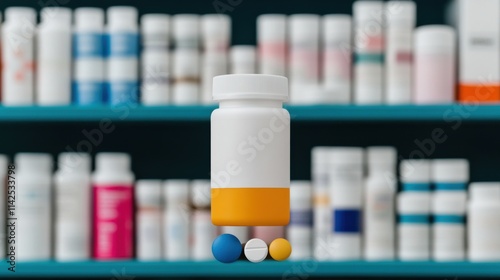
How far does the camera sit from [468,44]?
1.50 m

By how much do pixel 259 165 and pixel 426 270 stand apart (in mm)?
1128

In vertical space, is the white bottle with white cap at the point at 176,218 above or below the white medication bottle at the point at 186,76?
below

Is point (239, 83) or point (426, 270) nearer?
point (239, 83)

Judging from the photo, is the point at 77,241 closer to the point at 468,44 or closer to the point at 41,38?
the point at 41,38

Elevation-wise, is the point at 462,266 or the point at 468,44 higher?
the point at 468,44

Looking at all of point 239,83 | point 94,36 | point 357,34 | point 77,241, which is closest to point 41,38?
point 94,36

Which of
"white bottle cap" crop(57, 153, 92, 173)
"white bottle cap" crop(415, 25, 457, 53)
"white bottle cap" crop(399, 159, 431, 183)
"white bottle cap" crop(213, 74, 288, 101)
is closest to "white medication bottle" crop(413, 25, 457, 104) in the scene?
"white bottle cap" crop(415, 25, 457, 53)

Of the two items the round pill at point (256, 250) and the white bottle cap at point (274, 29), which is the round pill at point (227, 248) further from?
the white bottle cap at point (274, 29)

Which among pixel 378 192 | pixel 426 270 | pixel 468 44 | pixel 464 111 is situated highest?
pixel 468 44

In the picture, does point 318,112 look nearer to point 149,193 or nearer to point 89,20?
point 149,193

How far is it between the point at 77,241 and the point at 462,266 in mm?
694

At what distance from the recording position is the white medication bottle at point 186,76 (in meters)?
1.49

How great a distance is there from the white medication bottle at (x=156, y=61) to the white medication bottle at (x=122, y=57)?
0.02m

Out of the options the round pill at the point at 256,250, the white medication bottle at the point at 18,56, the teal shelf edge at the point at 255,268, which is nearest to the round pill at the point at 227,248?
the round pill at the point at 256,250
